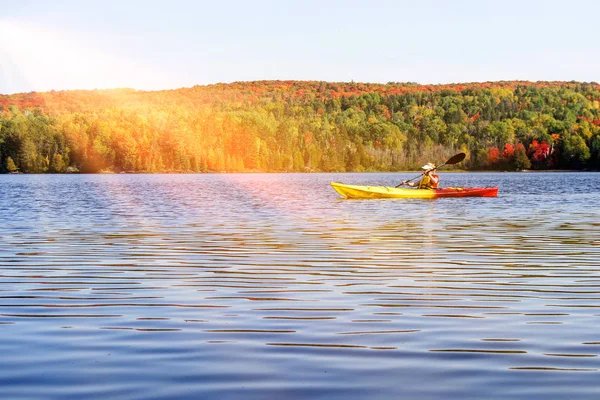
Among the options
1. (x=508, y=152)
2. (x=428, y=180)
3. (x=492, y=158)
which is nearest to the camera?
(x=428, y=180)

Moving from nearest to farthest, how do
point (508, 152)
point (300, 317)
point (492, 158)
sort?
point (300, 317) → point (508, 152) → point (492, 158)

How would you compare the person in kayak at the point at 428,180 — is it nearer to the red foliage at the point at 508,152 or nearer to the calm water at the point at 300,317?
the calm water at the point at 300,317

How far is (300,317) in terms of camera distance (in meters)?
9.95

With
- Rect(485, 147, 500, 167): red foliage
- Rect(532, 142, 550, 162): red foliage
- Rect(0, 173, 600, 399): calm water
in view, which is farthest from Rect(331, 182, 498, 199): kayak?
Rect(485, 147, 500, 167): red foliage

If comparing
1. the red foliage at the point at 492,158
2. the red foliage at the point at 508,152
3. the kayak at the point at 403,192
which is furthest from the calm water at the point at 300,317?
the red foliage at the point at 492,158

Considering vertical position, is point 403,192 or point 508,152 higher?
point 403,192

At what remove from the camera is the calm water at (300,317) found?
7.09 meters

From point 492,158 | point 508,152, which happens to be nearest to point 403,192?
point 508,152

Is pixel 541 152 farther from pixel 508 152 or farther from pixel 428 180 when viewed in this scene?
pixel 428 180

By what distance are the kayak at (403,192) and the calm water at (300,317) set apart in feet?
63.6

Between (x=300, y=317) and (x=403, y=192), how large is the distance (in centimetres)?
3127

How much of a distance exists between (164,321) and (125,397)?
10.0ft

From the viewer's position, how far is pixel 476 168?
615 ft

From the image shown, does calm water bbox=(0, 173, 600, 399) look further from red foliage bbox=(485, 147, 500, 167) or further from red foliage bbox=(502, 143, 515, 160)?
red foliage bbox=(485, 147, 500, 167)
